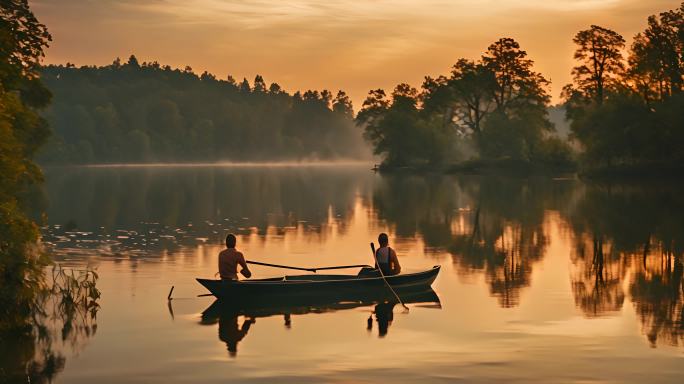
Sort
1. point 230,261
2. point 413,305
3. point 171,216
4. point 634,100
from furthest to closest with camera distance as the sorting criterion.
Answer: point 634,100, point 171,216, point 413,305, point 230,261

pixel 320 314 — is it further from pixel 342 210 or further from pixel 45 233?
pixel 342 210

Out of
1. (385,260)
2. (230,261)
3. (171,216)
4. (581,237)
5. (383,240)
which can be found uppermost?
(383,240)

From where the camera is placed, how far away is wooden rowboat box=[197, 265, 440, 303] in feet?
87.6

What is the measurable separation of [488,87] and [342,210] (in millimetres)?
85416

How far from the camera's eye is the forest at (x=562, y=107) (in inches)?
4272

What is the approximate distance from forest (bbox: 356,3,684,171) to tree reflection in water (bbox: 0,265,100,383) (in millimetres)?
90636

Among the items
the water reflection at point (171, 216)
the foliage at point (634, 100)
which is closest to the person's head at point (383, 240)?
the water reflection at point (171, 216)

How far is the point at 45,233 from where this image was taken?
50.5 metres

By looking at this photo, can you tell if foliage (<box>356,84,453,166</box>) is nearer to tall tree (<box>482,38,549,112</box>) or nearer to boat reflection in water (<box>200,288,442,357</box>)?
tall tree (<box>482,38,549,112</box>)

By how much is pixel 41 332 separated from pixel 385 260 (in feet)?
34.5

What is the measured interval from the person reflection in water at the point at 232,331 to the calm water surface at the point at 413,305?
5 centimetres

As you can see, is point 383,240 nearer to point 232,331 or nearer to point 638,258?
point 232,331

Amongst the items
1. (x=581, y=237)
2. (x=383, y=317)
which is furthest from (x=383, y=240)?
(x=581, y=237)

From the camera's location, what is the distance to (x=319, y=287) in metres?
27.7
